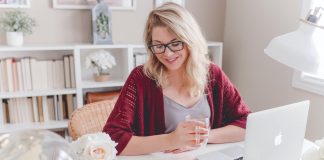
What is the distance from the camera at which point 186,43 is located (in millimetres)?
1421

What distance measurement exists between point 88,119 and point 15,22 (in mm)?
1201

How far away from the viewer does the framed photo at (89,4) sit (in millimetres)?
2580

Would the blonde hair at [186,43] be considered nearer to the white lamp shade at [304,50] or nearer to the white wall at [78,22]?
the white lamp shade at [304,50]

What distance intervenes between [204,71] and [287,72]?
3.72ft

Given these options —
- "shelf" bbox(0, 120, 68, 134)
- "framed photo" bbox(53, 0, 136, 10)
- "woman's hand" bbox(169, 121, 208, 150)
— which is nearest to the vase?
"shelf" bbox(0, 120, 68, 134)

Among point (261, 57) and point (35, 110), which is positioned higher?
point (261, 57)

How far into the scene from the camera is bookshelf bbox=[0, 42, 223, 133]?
2.45 metres

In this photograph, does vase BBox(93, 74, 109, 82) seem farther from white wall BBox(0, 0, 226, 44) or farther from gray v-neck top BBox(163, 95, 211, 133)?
gray v-neck top BBox(163, 95, 211, 133)

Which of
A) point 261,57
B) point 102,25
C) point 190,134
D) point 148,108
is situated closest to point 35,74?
point 102,25

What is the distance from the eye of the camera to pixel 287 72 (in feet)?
7.88

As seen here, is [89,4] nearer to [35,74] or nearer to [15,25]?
[15,25]

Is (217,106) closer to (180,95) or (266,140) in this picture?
(180,95)

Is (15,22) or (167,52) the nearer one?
(167,52)

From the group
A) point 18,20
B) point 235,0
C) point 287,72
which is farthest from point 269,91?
point 18,20
